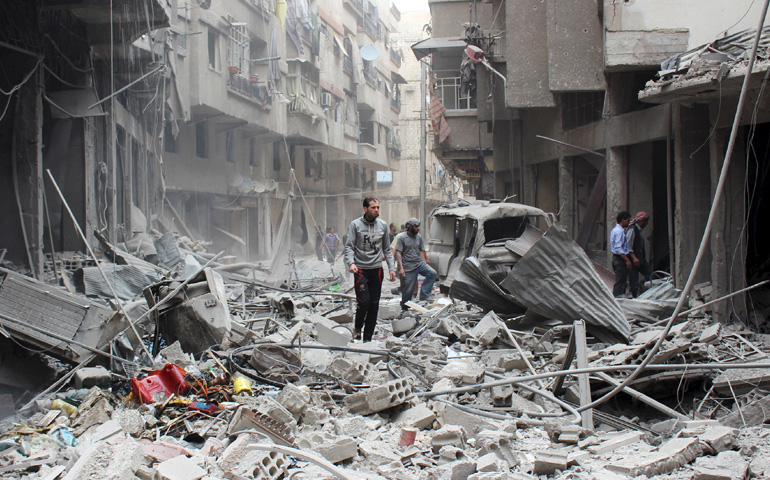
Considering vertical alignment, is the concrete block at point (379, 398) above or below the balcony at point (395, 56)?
below

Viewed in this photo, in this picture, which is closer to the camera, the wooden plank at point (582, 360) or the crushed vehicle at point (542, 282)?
the wooden plank at point (582, 360)

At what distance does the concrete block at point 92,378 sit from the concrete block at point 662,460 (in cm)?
376

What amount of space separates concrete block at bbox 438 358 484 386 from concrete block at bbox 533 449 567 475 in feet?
5.02

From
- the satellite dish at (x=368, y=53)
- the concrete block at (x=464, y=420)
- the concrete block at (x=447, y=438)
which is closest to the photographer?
the concrete block at (x=447, y=438)

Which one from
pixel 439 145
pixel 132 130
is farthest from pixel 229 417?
pixel 439 145

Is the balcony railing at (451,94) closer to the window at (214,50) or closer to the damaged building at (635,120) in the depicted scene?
the damaged building at (635,120)

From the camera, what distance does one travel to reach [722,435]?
144 inches

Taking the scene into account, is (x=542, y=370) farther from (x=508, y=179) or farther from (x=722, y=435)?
(x=508, y=179)

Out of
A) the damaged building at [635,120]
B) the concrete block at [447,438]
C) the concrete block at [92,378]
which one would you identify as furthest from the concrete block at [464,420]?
the damaged building at [635,120]

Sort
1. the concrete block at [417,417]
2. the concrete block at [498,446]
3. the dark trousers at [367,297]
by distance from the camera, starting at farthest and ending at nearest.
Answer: the dark trousers at [367,297], the concrete block at [417,417], the concrete block at [498,446]

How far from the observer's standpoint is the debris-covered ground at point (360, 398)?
3.55m

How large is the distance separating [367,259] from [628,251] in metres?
4.16

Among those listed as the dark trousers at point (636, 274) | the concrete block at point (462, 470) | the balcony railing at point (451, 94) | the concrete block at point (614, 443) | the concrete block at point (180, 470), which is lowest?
the concrete block at point (614, 443)

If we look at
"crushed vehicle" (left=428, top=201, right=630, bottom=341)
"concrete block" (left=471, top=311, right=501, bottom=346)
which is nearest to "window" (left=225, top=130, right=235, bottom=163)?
"crushed vehicle" (left=428, top=201, right=630, bottom=341)
